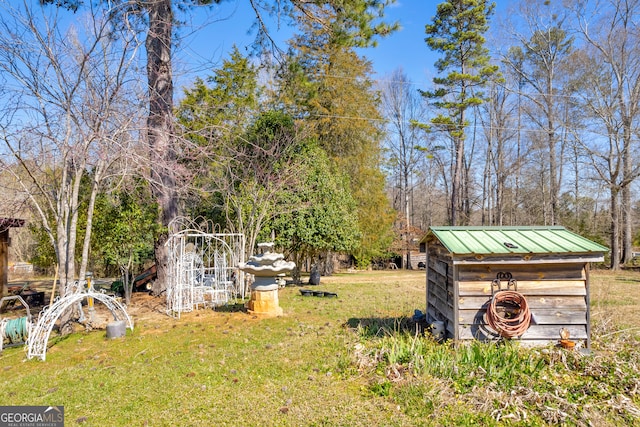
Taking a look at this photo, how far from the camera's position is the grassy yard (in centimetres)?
331

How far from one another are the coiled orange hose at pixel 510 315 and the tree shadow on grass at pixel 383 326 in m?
1.06

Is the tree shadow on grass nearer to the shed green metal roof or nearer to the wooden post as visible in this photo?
the shed green metal roof

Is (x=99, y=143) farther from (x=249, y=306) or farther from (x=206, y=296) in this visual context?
(x=206, y=296)

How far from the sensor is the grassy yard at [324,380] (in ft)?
10.9

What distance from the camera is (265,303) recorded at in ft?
24.0

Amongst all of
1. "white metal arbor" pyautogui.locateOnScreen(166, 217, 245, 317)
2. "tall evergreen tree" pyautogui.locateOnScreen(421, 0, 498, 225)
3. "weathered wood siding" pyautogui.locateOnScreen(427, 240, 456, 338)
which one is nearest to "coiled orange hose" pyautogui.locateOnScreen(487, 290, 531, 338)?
"weathered wood siding" pyautogui.locateOnScreen(427, 240, 456, 338)

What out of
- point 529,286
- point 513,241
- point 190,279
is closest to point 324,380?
point 529,286

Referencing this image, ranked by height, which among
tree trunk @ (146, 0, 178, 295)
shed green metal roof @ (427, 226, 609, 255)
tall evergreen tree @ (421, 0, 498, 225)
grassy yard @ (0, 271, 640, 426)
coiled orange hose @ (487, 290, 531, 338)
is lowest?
grassy yard @ (0, 271, 640, 426)

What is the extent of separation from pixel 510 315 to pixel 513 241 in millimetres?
974

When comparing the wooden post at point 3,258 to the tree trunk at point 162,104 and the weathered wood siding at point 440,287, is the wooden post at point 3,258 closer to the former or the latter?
the tree trunk at point 162,104

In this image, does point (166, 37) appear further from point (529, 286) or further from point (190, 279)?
point (529, 286)

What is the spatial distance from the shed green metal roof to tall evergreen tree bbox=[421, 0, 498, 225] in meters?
14.8

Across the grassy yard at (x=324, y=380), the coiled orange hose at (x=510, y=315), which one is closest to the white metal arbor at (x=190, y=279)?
the grassy yard at (x=324, y=380)

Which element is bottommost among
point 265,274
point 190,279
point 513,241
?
point 190,279
